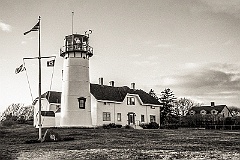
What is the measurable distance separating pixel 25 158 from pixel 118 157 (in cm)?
349

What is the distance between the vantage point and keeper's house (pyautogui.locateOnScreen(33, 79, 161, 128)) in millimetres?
44344

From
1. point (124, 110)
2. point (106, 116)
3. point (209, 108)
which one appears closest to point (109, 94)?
point (124, 110)

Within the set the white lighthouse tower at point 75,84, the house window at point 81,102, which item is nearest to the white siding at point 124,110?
the white lighthouse tower at point 75,84

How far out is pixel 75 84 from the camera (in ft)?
131

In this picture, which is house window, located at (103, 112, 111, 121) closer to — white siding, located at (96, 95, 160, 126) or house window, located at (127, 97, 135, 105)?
white siding, located at (96, 95, 160, 126)

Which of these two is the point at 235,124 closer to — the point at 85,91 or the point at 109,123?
the point at 109,123

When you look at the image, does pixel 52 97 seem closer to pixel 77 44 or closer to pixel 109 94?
pixel 109 94

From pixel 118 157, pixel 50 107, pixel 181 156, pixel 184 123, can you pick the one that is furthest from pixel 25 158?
pixel 184 123

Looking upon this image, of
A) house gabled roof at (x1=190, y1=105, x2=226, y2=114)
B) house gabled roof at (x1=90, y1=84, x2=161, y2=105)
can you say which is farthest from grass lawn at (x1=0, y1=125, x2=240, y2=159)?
house gabled roof at (x1=190, y1=105, x2=226, y2=114)

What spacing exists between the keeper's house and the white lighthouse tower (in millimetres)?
3248

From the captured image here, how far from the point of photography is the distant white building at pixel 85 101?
40.0 meters

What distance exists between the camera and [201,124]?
49.7 metres

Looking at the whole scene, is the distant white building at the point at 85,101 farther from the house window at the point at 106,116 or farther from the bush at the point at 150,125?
the bush at the point at 150,125

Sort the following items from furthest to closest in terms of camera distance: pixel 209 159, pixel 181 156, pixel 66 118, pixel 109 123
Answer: pixel 109 123, pixel 66 118, pixel 181 156, pixel 209 159
